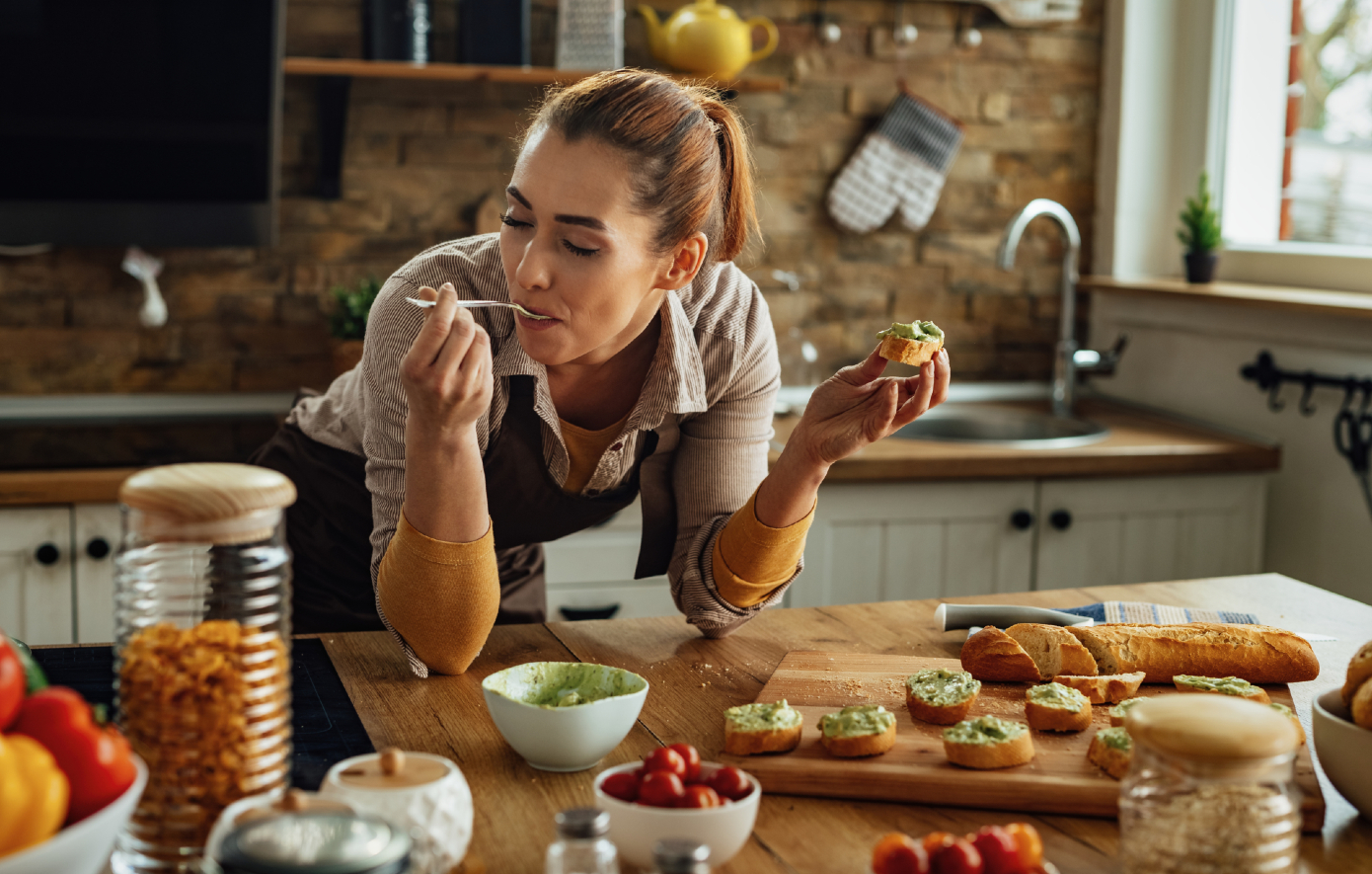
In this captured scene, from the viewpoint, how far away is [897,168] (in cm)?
313

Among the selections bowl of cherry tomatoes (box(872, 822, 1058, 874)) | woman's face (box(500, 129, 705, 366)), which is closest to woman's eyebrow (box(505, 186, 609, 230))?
woman's face (box(500, 129, 705, 366))

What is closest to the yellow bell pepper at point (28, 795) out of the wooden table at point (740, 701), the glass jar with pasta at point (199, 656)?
the glass jar with pasta at point (199, 656)

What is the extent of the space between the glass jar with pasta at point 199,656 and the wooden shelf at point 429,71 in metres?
1.86

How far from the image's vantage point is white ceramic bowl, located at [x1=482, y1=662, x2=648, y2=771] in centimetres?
107

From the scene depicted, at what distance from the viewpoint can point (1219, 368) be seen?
2.98 metres

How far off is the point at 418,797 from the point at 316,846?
0.13 m

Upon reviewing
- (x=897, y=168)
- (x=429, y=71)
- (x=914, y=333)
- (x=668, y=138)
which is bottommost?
(x=914, y=333)

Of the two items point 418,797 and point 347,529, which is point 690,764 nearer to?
point 418,797

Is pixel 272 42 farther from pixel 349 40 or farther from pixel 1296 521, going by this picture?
pixel 1296 521

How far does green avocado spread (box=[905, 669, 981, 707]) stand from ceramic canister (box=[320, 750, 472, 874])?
0.48m

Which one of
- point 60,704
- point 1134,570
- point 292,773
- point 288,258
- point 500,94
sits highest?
point 500,94

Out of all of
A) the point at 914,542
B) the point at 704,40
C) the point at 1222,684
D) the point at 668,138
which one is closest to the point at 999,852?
the point at 1222,684

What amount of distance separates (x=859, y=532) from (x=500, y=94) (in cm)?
127

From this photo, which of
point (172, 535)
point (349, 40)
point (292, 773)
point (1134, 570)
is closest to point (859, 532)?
point (1134, 570)
